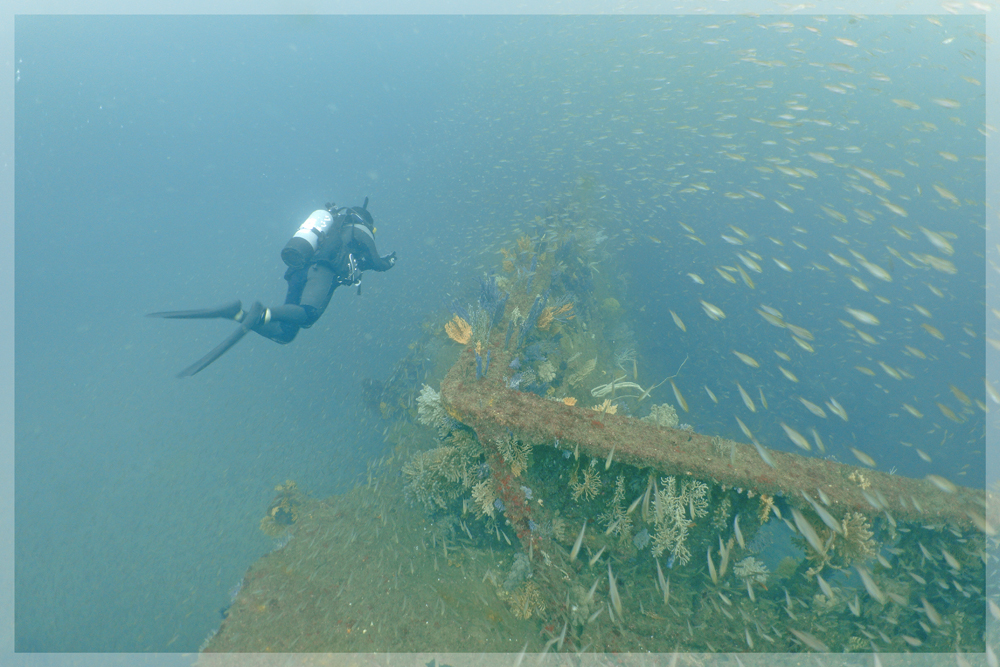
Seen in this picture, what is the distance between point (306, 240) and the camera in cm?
680

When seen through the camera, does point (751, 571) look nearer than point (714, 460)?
No

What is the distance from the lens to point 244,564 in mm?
8297

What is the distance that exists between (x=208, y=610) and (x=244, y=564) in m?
0.91

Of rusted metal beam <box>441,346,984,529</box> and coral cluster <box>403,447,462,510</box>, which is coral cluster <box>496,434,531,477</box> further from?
coral cluster <box>403,447,462,510</box>

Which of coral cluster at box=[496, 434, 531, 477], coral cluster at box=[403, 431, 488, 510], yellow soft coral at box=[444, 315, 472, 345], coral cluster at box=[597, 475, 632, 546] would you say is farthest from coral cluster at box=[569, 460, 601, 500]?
yellow soft coral at box=[444, 315, 472, 345]

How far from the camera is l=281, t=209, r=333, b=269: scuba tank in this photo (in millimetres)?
6547

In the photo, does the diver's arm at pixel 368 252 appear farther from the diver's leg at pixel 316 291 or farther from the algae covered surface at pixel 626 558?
the algae covered surface at pixel 626 558

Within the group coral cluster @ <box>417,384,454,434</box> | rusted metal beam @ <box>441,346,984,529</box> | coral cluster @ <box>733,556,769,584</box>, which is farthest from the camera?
coral cluster @ <box>417,384,454,434</box>

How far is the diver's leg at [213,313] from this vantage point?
230 inches

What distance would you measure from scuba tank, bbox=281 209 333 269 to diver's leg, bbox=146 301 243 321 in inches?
45.3

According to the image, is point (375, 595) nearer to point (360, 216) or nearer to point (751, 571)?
point (751, 571)

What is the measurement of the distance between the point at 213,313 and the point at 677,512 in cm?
723

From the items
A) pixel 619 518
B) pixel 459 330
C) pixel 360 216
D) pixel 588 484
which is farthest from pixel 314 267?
pixel 619 518

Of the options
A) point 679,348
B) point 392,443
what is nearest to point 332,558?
point 392,443
